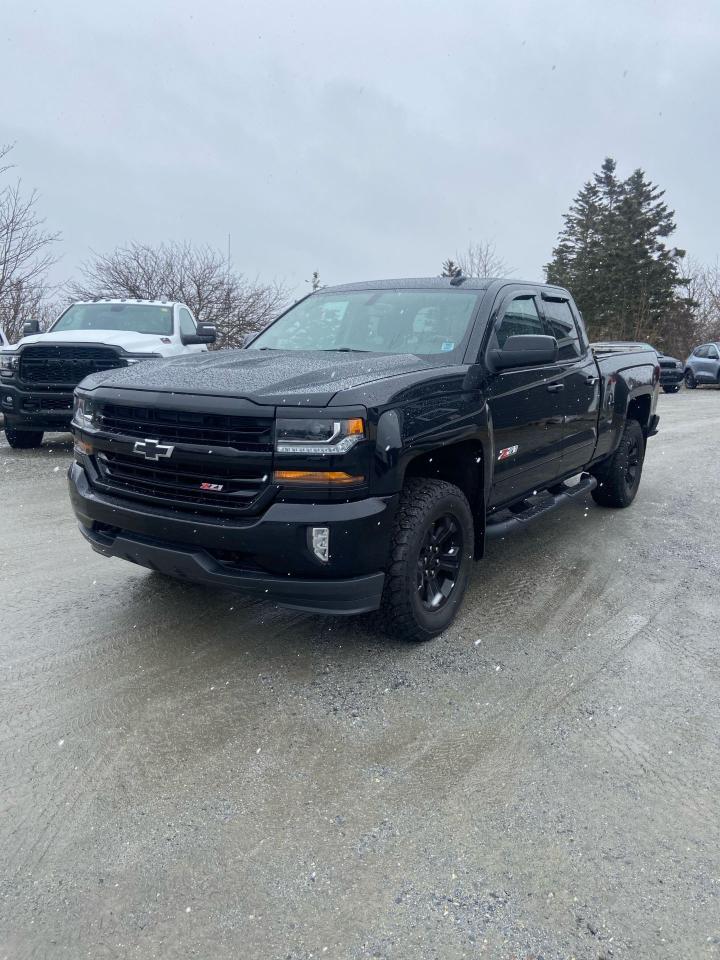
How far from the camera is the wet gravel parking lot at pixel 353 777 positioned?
1921mm

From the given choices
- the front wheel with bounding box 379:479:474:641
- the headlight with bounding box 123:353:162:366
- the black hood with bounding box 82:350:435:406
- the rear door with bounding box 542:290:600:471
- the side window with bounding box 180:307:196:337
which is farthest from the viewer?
the side window with bounding box 180:307:196:337

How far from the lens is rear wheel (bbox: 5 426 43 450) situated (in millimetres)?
8969

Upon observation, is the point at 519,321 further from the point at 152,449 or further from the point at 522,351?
the point at 152,449

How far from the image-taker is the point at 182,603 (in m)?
3.98

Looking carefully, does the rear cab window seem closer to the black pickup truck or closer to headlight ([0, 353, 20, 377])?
the black pickup truck

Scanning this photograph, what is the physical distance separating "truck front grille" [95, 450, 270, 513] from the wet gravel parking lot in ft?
2.50

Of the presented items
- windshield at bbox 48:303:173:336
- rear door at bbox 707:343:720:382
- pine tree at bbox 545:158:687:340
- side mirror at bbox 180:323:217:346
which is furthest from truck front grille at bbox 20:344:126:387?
pine tree at bbox 545:158:687:340

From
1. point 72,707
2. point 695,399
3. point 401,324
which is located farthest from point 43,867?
point 695,399

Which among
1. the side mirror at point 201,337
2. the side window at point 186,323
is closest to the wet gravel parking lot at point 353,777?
the side mirror at point 201,337

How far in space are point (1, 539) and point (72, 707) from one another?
2.72 metres

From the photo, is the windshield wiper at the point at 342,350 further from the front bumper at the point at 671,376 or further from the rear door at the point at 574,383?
the front bumper at the point at 671,376

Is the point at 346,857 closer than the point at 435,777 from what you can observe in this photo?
Yes

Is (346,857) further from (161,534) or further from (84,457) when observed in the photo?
(84,457)

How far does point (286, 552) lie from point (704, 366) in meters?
25.3
